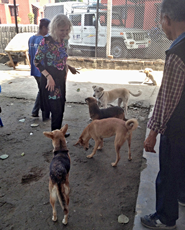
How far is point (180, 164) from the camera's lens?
1.86m

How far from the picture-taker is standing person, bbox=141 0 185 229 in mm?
1526

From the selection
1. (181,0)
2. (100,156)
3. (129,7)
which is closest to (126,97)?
(100,156)

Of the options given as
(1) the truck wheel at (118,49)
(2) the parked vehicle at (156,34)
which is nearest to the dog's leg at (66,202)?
(1) the truck wheel at (118,49)

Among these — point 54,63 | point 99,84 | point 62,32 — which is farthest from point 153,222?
point 99,84

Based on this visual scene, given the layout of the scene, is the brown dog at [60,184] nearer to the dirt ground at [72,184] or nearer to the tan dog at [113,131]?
the dirt ground at [72,184]

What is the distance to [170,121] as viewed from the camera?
1.71 meters

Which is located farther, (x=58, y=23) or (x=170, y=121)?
(x=58, y=23)

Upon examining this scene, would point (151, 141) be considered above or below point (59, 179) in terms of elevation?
above

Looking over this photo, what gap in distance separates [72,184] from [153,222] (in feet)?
3.88

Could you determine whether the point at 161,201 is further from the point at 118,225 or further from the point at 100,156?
the point at 100,156

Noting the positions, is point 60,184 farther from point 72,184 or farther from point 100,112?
point 100,112

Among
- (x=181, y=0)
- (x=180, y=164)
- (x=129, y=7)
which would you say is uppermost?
(x=129, y=7)

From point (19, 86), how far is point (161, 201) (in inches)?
263

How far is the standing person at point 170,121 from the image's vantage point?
5.01ft
